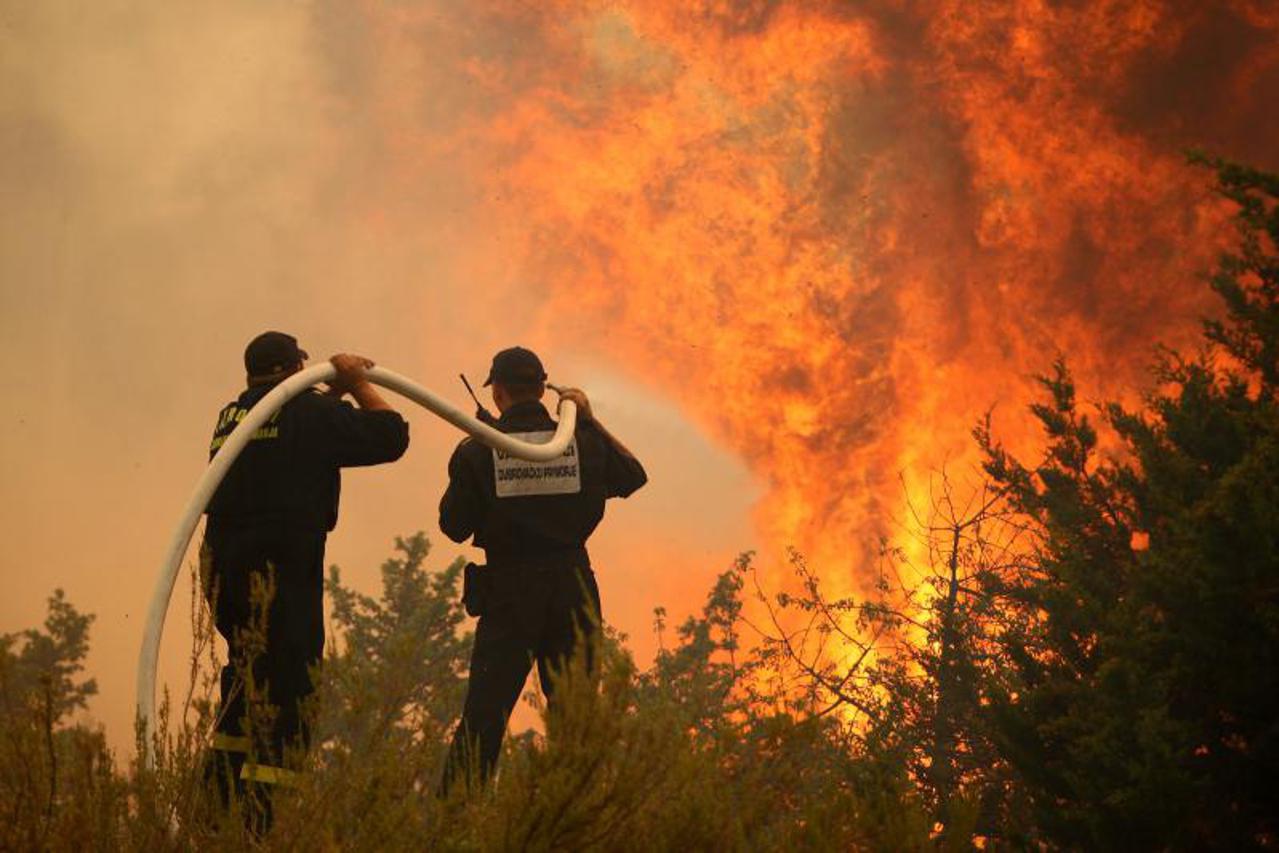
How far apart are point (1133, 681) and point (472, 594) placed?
3.71m

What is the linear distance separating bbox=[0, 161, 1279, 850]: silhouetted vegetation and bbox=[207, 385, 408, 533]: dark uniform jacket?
852 millimetres

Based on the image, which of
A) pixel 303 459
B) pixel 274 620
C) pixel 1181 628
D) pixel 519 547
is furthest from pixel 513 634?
pixel 1181 628

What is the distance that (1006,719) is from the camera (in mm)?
Result: 7984

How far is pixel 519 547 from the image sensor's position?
7.13m

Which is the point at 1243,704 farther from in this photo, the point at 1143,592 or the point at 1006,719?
the point at 1006,719

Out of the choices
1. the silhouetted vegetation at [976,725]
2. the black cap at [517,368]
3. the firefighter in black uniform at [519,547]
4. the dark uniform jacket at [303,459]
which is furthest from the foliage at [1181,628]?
the dark uniform jacket at [303,459]

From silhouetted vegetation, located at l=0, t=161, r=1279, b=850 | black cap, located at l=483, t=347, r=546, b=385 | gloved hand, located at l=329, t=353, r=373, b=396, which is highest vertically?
black cap, located at l=483, t=347, r=546, b=385

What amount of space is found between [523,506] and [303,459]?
1462mm

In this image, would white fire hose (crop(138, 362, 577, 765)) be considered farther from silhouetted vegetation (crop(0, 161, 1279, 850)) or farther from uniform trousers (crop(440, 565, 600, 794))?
uniform trousers (crop(440, 565, 600, 794))

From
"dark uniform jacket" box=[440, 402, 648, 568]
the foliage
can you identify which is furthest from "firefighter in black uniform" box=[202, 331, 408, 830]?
the foliage

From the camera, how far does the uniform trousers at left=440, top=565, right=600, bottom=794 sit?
681 cm

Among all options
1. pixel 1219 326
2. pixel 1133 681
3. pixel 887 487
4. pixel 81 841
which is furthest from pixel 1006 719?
pixel 887 487

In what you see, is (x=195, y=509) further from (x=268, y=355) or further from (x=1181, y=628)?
(x=1181, y=628)

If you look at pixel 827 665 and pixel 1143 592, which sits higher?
pixel 827 665
